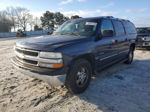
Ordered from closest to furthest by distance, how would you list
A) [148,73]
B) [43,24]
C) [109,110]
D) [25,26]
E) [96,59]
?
[109,110] → [96,59] → [148,73] → [43,24] → [25,26]

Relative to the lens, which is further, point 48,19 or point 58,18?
point 58,18

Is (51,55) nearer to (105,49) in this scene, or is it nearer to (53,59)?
(53,59)

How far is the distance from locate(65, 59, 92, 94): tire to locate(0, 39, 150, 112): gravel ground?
7.7 inches

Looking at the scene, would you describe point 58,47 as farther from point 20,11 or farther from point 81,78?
point 20,11

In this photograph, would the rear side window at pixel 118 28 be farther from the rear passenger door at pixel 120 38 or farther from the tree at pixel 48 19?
the tree at pixel 48 19

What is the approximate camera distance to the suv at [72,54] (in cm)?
302

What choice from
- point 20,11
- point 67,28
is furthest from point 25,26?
point 67,28

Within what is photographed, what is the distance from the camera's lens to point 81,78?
12.0ft

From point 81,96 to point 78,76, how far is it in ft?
1.64

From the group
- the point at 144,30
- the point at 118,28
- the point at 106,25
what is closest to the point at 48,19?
the point at 144,30

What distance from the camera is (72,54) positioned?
3172mm

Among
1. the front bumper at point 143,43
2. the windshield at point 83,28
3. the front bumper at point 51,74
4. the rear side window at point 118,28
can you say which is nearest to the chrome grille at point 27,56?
the front bumper at point 51,74

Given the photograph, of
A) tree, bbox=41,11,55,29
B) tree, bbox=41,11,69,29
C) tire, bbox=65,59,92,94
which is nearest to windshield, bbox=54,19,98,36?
tire, bbox=65,59,92,94

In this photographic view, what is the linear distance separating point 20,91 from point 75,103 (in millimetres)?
1547
